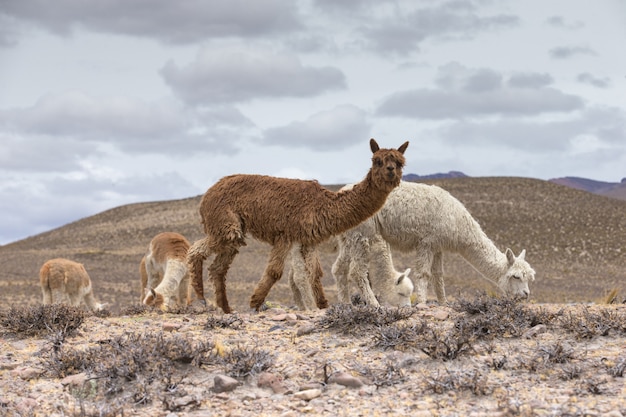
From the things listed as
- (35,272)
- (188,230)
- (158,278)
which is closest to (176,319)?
(158,278)

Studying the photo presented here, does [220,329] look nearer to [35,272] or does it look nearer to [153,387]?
[153,387]

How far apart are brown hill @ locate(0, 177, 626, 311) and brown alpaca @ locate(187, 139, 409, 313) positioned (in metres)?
15.6

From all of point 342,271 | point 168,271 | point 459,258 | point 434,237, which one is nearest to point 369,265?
point 342,271

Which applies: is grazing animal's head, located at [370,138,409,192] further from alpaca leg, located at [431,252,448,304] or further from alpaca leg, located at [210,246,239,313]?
alpaca leg, located at [431,252,448,304]

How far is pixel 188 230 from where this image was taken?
67312 millimetres

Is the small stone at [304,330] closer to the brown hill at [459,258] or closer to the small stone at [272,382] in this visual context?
the small stone at [272,382]

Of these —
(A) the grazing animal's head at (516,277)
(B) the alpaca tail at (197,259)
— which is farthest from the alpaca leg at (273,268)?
(A) the grazing animal's head at (516,277)

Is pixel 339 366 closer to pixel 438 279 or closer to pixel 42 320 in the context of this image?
pixel 42 320

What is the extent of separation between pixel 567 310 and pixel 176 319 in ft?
16.4

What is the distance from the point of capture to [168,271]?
15469 mm

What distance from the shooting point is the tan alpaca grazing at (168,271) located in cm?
1476

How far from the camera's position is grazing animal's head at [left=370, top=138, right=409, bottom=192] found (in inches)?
394

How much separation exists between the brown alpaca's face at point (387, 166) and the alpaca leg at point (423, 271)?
267 centimetres

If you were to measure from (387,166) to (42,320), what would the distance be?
15.8 feet
